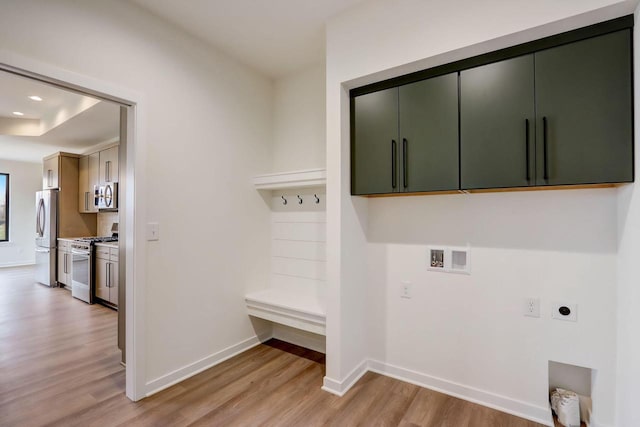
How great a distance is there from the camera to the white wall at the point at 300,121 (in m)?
3.01

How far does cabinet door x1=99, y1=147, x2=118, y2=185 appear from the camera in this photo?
503 centimetres

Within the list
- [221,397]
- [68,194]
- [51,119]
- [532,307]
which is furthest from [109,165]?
[532,307]

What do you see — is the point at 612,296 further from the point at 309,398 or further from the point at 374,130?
the point at 309,398

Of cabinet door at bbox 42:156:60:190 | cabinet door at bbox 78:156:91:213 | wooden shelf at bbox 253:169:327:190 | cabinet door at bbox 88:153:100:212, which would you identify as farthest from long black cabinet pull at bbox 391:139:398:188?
cabinet door at bbox 42:156:60:190

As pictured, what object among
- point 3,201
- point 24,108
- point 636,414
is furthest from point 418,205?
point 3,201

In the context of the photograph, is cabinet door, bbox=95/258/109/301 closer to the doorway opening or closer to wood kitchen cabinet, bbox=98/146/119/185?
the doorway opening

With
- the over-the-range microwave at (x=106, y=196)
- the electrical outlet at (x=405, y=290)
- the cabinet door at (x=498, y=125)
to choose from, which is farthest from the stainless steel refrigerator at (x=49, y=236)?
the cabinet door at (x=498, y=125)

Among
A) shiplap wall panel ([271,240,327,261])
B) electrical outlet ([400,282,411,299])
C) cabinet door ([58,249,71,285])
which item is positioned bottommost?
cabinet door ([58,249,71,285])

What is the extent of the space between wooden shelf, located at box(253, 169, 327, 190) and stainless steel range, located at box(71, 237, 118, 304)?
3356 millimetres

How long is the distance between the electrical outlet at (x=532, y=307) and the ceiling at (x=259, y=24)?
7.52 feet

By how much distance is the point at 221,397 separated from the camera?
2186 mm

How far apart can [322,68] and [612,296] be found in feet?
9.15

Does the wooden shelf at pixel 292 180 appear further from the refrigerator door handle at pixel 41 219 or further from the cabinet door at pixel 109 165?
the refrigerator door handle at pixel 41 219

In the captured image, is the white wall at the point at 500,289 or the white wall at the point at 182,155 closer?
the white wall at the point at 500,289
